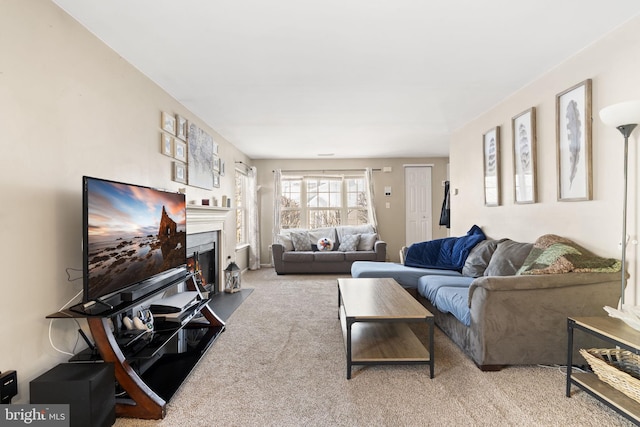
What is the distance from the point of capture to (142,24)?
2.08 metres

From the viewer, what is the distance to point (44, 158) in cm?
178

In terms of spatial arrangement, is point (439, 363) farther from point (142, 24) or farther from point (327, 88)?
point (142, 24)

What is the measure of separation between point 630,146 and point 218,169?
4.25 m

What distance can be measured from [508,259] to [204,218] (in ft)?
10.4

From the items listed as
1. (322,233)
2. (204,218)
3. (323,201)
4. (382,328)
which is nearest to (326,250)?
(322,233)

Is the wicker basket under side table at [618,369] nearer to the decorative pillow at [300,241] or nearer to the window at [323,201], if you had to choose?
the decorative pillow at [300,241]

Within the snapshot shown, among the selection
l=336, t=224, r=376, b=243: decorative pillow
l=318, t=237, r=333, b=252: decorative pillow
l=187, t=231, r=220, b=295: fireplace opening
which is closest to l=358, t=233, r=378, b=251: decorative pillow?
l=336, t=224, r=376, b=243: decorative pillow

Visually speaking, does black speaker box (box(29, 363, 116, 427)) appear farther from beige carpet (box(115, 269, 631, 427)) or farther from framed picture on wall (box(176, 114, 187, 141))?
framed picture on wall (box(176, 114, 187, 141))

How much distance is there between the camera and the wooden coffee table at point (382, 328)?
2158mm

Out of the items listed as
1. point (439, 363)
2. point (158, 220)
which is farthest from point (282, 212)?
point (439, 363)

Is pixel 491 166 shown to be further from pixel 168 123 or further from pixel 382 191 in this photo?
pixel 168 123

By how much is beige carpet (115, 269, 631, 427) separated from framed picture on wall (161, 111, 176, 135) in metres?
2.00

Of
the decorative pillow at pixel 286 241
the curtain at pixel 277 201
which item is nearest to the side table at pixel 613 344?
the decorative pillow at pixel 286 241

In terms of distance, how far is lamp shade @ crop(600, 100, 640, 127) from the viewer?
6.06ft
